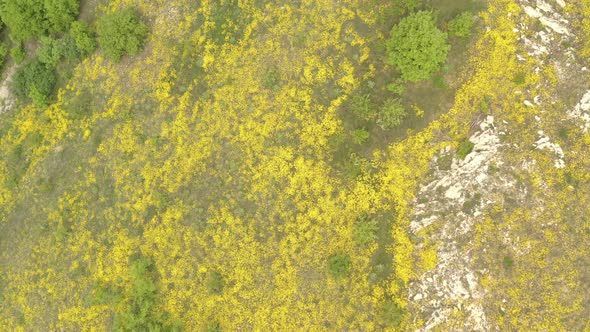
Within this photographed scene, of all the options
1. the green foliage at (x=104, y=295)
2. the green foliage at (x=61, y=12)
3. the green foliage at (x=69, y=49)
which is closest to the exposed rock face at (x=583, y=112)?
the green foliage at (x=104, y=295)

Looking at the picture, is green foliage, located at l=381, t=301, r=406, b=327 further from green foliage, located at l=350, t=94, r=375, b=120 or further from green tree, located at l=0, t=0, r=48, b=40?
green tree, located at l=0, t=0, r=48, b=40

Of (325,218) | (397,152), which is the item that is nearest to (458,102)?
(397,152)

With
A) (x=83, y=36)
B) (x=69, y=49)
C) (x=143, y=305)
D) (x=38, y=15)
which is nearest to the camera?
(x=143, y=305)

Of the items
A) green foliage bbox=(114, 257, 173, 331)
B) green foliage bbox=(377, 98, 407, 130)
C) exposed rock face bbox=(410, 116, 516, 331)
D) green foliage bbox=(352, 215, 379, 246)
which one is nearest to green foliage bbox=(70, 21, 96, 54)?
green foliage bbox=(114, 257, 173, 331)

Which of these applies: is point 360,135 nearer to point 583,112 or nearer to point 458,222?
point 458,222

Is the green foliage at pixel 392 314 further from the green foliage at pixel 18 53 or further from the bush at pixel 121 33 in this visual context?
the green foliage at pixel 18 53

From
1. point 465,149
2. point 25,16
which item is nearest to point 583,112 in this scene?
point 465,149

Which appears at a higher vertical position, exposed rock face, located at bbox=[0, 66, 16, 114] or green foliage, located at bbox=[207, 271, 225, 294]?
exposed rock face, located at bbox=[0, 66, 16, 114]
